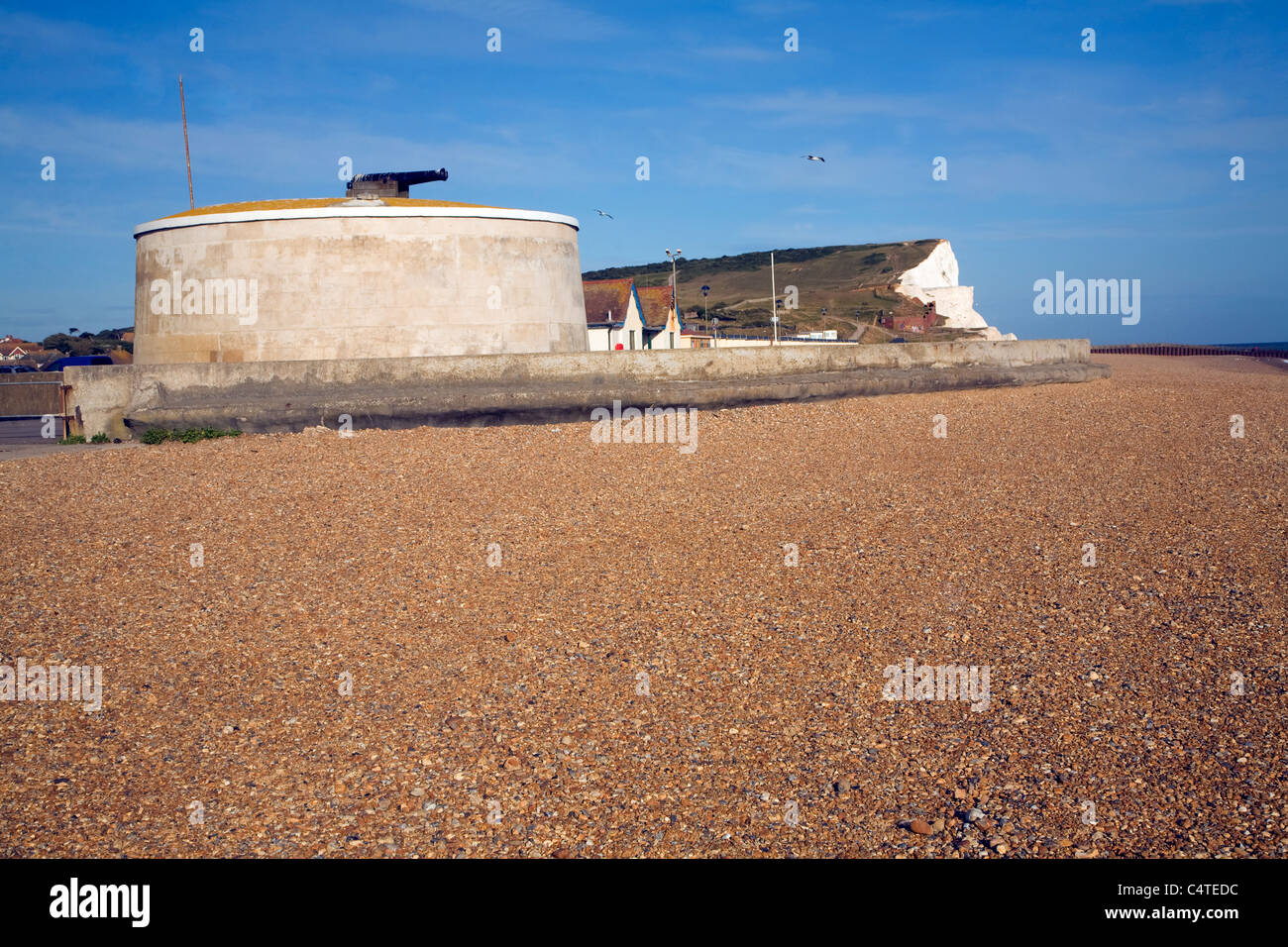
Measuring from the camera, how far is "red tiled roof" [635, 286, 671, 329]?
48.2m

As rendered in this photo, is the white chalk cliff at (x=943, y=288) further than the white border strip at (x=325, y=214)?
Yes

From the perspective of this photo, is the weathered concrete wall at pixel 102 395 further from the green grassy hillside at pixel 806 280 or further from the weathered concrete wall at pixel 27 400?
the green grassy hillside at pixel 806 280

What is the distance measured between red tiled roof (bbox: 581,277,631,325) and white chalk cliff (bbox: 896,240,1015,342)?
6034 cm

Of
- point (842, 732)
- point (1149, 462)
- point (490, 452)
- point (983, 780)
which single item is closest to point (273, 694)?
point (842, 732)

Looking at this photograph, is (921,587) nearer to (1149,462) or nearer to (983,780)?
(983,780)

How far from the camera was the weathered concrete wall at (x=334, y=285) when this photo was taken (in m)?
16.3

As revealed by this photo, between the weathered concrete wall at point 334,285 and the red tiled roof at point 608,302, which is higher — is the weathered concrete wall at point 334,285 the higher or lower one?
the lower one

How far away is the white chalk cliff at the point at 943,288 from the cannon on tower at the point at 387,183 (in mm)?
83243

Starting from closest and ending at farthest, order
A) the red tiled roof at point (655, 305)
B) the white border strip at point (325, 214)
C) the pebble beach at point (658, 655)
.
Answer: the pebble beach at point (658, 655)
the white border strip at point (325, 214)
the red tiled roof at point (655, 305)

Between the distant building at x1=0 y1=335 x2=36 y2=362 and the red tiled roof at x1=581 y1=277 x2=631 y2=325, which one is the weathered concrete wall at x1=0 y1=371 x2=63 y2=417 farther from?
the distant building at x1=0 y1=335 x2=36 y2=362

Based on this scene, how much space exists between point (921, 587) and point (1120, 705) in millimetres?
2028

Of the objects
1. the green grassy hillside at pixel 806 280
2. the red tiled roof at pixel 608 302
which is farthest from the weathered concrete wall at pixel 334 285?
the green grassy hillside at pixel 806 280

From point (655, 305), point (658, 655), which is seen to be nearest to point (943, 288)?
point (655, 305)

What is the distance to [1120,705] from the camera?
206 inches
